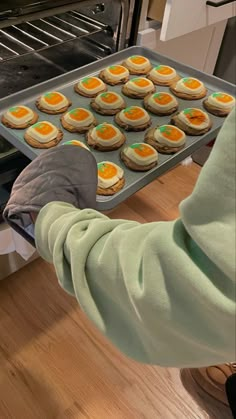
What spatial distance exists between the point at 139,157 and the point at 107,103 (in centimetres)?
19

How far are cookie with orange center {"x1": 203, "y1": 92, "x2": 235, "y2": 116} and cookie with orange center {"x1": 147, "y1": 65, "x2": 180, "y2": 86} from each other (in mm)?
106

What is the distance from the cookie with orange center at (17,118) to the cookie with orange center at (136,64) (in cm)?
30

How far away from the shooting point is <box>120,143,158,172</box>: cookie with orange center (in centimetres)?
84

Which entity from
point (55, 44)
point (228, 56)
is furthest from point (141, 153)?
point (228, 56)

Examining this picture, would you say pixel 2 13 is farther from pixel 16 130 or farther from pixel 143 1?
pixel 143 1

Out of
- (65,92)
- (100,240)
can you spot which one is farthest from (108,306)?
(65,92)

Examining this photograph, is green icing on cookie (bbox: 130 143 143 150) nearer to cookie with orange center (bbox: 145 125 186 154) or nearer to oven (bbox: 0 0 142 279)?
cookie with orange center (bbox: 145 125 186 154)

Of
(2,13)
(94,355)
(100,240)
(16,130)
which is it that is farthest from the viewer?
(94,355)

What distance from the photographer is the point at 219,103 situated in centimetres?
98

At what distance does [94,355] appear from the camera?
3.72 ft

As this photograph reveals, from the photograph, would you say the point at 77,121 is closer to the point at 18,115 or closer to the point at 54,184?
the point at 18,115

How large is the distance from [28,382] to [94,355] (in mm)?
181

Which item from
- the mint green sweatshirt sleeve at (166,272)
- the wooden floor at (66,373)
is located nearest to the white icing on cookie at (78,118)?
the mint green sweatshirt sleeve at (166,272)

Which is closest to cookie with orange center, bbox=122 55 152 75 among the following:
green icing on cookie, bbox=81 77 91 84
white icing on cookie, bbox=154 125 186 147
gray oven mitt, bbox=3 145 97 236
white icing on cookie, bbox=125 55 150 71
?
white icing on cookie, bbox=125 55 150 71
